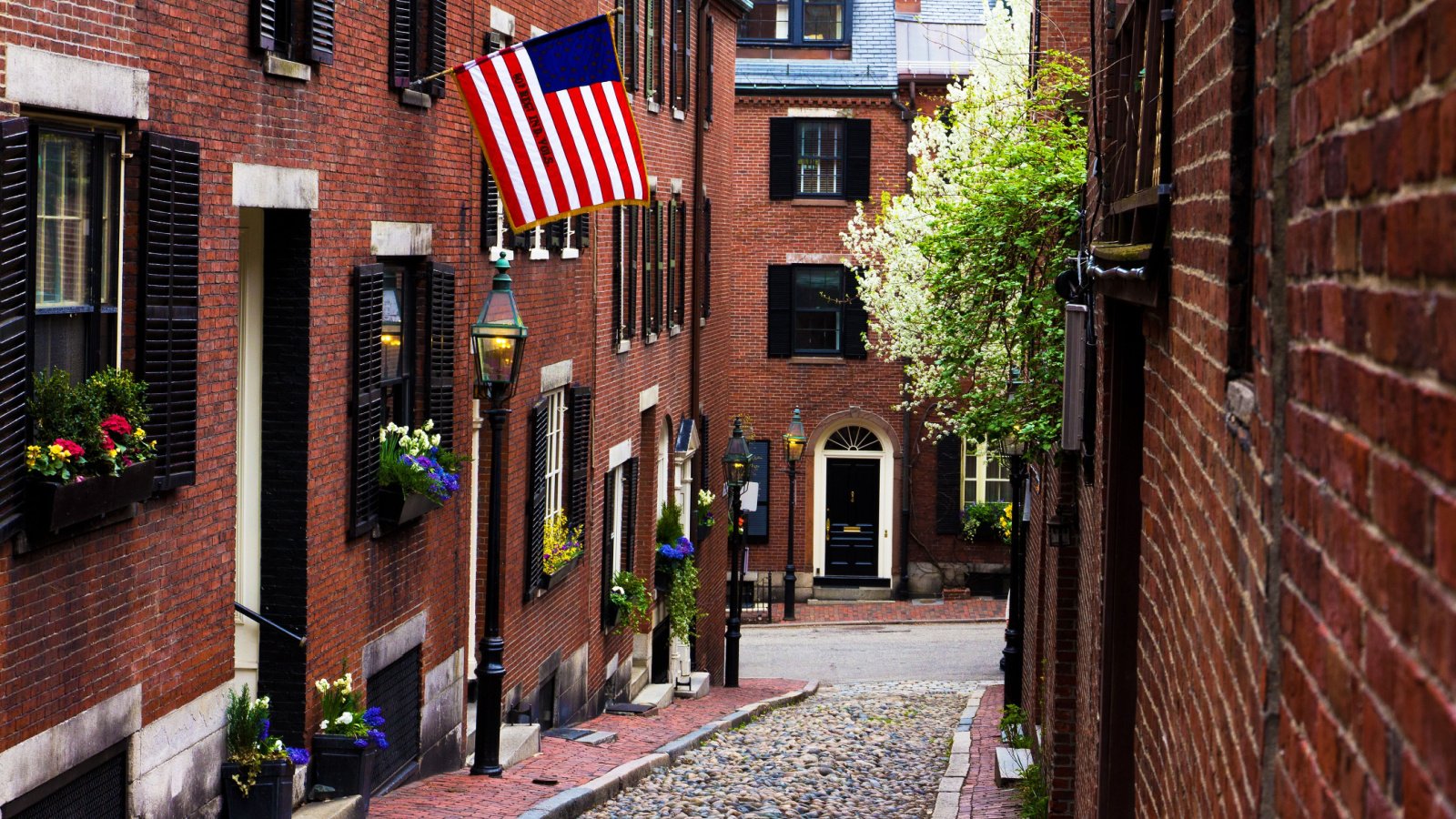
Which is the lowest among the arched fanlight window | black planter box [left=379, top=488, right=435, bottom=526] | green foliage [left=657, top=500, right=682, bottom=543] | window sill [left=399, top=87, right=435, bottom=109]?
green foliage [left=657, top=500, right=682, bottom=543]

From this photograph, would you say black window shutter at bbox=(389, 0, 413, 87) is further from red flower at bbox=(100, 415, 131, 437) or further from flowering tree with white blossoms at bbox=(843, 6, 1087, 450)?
red flower at bbox=(100, 415, 131, 437)

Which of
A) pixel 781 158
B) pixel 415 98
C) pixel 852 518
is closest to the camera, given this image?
pixel 415 98

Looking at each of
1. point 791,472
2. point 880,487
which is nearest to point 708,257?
point 791,472

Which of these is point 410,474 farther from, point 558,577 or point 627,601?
point 627,601

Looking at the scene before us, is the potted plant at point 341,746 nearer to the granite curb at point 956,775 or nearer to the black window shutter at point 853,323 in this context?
the granite curb at point 956,775

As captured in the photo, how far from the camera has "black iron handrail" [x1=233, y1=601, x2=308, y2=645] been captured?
431 inches

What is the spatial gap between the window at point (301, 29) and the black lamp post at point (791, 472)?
24167mm

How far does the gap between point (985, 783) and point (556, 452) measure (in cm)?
620

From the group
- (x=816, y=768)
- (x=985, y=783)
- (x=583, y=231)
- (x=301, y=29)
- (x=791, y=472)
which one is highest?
(x=301, y=29)

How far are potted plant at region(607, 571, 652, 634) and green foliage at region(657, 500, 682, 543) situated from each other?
1.74 m

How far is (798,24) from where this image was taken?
38312mm

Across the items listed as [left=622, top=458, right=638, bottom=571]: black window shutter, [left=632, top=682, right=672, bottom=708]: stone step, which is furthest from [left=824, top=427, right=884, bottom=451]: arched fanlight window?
[left=622, top=458, right=638, bottom=571]: black window shutter

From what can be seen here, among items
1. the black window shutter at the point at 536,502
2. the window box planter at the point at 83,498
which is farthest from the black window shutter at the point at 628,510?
the window box planter at the point at 83,498

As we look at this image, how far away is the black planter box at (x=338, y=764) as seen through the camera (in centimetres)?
1164
